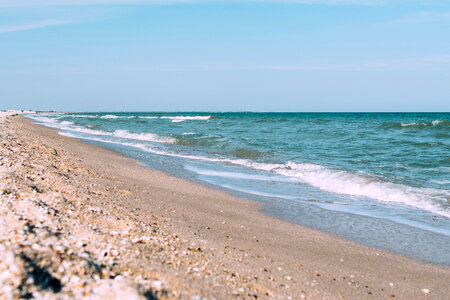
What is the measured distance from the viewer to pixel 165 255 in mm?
3600

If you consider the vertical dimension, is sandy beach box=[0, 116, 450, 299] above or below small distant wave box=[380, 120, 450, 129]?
below

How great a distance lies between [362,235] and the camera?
19.0ft

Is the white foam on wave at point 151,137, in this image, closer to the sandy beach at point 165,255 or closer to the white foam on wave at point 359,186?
the white foam on wave at point 359,186

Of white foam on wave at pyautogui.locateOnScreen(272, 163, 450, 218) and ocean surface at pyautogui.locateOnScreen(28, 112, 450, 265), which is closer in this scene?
ocean surface at pyautogui.locateOnScreen(28, 112, 450, 265)

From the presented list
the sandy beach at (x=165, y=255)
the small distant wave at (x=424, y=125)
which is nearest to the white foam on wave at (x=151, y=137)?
the sandy beach at (x=165, y=255)

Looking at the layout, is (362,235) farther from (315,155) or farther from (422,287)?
(315,155)

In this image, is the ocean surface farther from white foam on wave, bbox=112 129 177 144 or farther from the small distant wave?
the small distant wave

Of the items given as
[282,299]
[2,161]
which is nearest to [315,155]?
[2,161]

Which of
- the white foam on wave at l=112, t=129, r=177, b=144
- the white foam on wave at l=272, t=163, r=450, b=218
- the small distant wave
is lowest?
the white foam on wave at l=272, t=163, r=450, b=218

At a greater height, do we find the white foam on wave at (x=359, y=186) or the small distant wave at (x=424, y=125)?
the small distant wave at (x=424, y=125)

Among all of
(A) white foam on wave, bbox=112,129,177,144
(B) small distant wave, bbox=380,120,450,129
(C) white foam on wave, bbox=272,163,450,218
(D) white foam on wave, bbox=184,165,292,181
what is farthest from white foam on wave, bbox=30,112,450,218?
(B) small distant wave, bbox=380,120,450,129

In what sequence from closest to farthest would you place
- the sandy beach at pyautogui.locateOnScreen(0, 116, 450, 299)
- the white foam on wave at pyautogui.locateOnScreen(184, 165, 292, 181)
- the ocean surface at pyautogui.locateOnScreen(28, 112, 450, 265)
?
the sandy beach at pyautogui.locateOnScreen(0, 116, 450, 299)
the ocean surface at pyautogui.locateOnScreen(28, 112, 450, 265)
the white foam on wave at pyautogui.locateOnScreen(184, 165, 292, 181)

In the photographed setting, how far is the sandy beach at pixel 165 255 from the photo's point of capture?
9.34 ft

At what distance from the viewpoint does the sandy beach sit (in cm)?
285
